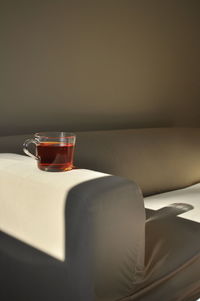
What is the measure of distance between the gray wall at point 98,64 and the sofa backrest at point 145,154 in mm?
222

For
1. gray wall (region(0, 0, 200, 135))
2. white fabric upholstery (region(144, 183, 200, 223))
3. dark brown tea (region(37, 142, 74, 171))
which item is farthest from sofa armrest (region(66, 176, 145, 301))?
gray wall (region(0, 0, 200, 135))

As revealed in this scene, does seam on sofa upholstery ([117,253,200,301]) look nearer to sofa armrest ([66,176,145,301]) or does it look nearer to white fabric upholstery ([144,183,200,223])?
sofa armrest ([66,176,145,301])

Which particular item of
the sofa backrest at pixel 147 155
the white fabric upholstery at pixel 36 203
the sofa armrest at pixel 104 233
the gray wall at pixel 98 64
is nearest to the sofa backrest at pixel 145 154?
the sofa backrest at pixel 147 155

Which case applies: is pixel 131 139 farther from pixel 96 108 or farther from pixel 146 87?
pixel 146 87

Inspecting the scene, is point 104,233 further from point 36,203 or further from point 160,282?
point 160,282

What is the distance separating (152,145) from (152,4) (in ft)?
2.90

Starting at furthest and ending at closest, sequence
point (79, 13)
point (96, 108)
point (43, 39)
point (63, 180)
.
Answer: point (96, 108)
point (79, 13)
point (43, 39)
point (63, 180)

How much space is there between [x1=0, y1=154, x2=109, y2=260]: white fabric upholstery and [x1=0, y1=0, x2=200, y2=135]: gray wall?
2.06 ft

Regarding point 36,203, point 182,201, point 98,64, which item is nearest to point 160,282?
point 36,203

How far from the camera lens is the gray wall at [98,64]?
5.77 ft

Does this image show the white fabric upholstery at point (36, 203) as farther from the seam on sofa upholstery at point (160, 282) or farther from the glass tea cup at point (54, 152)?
the seam on sofa upholstery at point (160, 282)

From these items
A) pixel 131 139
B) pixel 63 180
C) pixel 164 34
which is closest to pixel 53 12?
pixel 131 139

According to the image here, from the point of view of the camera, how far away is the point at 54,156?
114 cm

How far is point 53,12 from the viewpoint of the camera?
6.04 ft
